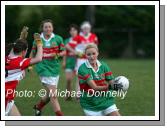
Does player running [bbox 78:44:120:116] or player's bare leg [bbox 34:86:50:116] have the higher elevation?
player running [bbox 78:44:120:116]

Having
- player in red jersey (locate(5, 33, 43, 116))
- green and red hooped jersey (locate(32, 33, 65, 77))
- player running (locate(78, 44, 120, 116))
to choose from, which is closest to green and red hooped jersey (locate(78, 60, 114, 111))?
player running (locate(78, 44, 120, 116))

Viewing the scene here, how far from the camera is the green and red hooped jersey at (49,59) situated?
962cm

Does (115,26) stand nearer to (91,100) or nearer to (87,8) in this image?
(87,8)

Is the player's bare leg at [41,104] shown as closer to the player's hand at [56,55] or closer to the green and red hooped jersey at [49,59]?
the green and red hooped jersey at [49,59]

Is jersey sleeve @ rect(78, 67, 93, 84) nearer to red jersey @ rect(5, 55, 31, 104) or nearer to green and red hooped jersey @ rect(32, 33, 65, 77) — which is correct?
red jersey @ rect(5, 55, 31, 104)

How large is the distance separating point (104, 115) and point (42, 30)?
2572 millimetres

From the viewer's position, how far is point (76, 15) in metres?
35.5

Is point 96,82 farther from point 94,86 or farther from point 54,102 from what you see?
point 54,102

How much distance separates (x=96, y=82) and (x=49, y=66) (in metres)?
1.96

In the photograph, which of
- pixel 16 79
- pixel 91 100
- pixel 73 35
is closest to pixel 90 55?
pixel 91 100

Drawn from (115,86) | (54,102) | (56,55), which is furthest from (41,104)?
(115,86)

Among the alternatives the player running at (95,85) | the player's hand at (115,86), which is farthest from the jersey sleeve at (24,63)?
the player's hand at (115,86)

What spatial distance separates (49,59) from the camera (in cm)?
970

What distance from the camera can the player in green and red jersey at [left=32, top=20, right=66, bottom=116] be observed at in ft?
31.3
